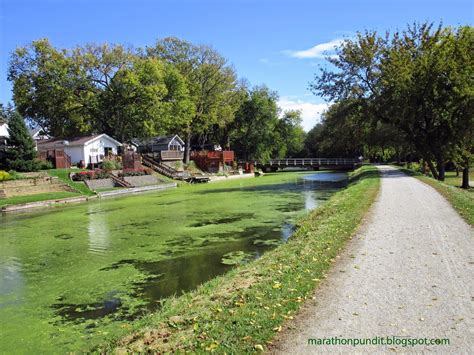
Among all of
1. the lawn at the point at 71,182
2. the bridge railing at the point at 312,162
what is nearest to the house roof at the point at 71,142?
the lawn at the point at 71,182

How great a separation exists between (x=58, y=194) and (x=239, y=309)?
3070cm

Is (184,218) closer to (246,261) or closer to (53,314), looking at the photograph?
(246,261)

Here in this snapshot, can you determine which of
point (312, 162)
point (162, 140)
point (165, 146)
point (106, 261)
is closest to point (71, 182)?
point (106, 261)

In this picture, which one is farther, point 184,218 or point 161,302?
point 184,218

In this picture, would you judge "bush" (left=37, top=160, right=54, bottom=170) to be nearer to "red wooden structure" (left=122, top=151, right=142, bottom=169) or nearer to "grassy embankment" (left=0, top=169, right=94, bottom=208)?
"grassy embankment" (left=0, top=169, right=94, bottom=208)

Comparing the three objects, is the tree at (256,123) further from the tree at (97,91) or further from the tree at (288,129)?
the tree at (97,91)

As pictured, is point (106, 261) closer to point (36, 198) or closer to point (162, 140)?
point (36, 198)

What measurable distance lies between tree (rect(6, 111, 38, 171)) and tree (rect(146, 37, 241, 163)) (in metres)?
23.5

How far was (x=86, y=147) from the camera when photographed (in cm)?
4778

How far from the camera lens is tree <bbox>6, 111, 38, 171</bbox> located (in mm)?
37469

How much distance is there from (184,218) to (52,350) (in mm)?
14280

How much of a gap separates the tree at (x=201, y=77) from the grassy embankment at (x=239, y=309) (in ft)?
166

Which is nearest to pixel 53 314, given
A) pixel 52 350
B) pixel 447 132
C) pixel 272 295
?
pixel 52 350

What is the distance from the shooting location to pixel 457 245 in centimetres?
924
